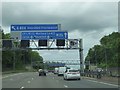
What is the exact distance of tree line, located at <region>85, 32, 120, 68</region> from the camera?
314 feet

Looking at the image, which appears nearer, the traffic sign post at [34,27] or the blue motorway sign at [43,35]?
the traffic sign post at [34,27]

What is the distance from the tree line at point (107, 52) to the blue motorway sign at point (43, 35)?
34578 millimetres

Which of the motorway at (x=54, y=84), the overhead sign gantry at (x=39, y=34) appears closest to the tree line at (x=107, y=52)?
the overhead sign gantry at (x=39, y=34)

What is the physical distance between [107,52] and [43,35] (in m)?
78.3

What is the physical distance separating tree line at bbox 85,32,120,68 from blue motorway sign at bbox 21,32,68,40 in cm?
3458

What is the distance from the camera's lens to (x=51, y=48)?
61.7m

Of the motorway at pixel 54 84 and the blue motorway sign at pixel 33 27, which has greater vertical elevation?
the blue motorway sign at pixel 33 27

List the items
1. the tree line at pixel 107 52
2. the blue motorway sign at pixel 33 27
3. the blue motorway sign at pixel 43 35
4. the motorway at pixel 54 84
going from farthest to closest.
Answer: the tree line at pixel 107 52 < the blue motorway sign at pixel 43 35 < the blue motorway sign at pixel 33 27 < the motorway at pixel 54 84

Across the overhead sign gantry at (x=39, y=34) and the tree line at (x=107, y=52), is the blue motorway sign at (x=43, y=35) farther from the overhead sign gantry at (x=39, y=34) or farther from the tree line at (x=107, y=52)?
the tree line at (x=107, y=52)

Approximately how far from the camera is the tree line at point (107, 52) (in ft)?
314

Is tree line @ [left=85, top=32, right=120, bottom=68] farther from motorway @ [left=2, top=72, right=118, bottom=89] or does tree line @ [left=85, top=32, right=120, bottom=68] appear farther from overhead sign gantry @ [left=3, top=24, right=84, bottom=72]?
motorway @ [left=2, top=72, right=118, bottom=89]

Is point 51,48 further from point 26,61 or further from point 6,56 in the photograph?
point 26,61

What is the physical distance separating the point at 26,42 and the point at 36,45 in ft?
9.36

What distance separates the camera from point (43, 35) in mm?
55906
